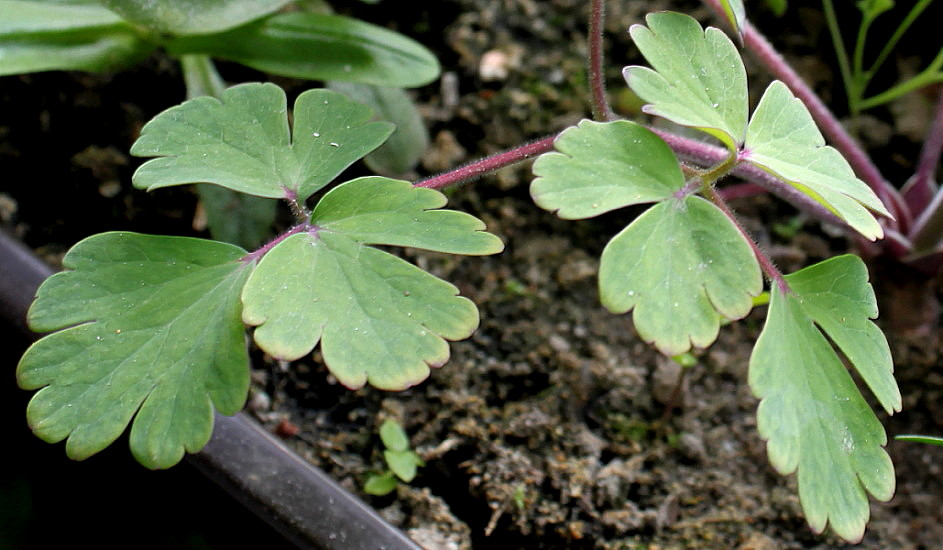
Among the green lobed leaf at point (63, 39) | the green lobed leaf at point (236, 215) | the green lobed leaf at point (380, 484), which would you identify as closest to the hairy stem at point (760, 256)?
the green lobed leaf at point (380, 484)

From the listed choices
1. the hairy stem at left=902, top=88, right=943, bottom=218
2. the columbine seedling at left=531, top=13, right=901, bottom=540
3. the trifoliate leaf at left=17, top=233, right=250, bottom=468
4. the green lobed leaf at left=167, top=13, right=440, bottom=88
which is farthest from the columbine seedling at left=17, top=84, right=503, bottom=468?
the hairy stem at left=902, top=88, right=943, bottom=218

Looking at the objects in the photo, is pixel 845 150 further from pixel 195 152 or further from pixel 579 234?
pixel 195 152

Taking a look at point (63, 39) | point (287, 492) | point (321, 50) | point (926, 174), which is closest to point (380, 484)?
point (287, 492)

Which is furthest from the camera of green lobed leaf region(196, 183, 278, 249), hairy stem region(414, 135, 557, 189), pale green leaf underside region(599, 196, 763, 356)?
green lobed leaf region(196, 183, 278, 249)

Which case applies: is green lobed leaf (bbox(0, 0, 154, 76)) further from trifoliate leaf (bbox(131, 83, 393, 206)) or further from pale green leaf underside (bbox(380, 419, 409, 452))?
pale green leaf underside (bbox(380, 419, 409, 452))

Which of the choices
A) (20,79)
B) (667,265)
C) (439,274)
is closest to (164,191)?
(20,79)

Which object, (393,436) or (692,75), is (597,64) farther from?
(393,436)

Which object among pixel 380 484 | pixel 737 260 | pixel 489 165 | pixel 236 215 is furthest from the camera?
pixel 236 215
